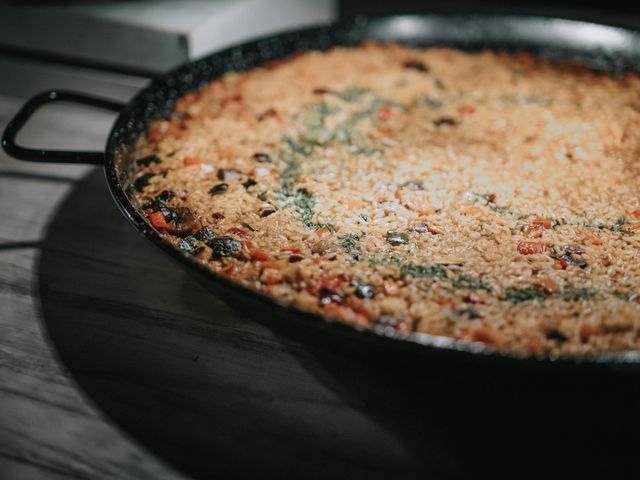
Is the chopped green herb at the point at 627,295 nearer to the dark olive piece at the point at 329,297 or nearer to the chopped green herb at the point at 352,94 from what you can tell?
the dark olive piece at the point at 329,297

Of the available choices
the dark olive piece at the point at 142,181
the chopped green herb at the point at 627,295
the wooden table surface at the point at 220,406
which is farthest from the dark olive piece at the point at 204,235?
the chopped green herb at the point at 627,295

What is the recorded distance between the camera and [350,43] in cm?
200

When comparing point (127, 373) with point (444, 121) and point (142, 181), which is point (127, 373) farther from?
point (444, 121)

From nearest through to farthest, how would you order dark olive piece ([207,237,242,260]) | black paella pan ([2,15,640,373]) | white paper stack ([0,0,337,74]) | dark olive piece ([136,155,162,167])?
black paella pan ([2,15,640,373]) < dark olive piece ([207,237,242,260]) < dark olive piece ([136,155,162,167]) < white paper stack ([0,0,337,74])

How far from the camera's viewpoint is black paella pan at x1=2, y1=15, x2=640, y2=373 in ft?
2.65

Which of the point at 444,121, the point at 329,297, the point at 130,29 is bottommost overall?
the point at 329,297

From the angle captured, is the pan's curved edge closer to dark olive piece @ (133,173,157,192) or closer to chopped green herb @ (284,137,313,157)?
dark olive piece @ (133,173,157,192)

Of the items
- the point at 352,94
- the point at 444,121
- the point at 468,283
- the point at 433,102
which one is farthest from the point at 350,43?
the point at 468,283

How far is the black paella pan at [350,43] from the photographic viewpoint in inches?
31.9

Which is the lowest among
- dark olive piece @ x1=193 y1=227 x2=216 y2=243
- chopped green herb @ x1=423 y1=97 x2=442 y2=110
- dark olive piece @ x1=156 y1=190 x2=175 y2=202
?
dark olive piece @ x1=193 y1=227 x2=216 y2=243

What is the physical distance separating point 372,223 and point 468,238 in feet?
0.67

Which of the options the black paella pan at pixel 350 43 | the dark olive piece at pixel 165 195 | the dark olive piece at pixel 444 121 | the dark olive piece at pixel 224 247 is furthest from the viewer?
the dark olive piece at pixel 444 121

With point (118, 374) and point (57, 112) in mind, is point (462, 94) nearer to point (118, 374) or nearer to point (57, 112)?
point (118, 374)

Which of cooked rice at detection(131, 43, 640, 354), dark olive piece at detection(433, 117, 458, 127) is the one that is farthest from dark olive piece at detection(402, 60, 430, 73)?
dark olive piece at detection(433, 117, 458, 127)
